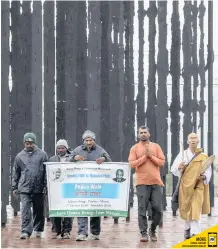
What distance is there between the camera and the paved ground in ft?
39.9

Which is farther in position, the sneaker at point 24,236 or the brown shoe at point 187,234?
the sneaker at point 24,236

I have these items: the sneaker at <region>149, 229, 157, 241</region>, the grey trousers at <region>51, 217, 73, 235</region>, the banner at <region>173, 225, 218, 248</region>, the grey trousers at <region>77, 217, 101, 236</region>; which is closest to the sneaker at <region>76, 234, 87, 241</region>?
the grey trousers at <region>77, 217, 101, 236</region>

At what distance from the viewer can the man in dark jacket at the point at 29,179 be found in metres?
12.9

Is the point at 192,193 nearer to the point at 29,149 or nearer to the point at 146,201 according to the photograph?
the point at 146,201

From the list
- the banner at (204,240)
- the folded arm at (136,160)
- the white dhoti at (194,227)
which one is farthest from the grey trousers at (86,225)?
the banner at (204,240)

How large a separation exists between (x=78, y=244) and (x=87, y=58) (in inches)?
176

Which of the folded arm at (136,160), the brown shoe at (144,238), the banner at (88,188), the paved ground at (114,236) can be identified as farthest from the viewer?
the banner at (88,188)

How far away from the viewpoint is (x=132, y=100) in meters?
16.1

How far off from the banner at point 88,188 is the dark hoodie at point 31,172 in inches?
5.2

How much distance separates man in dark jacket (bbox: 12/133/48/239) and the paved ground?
28cm

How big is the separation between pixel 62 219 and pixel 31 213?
0.44 metres

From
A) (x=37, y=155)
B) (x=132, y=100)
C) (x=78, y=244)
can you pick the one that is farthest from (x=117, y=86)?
(x=78, y=244)

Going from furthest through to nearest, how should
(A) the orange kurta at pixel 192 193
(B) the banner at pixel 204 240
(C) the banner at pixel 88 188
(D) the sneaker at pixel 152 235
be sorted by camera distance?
(C) the banner at pixel 88 188, (D) the sneaker at pixel 152 235, (A) the orange kurta at pixel 192 193, (B) the banner at pixel 204 240

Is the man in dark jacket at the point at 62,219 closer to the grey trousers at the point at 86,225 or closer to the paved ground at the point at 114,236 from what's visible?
the paved ground at the point at 114,236
